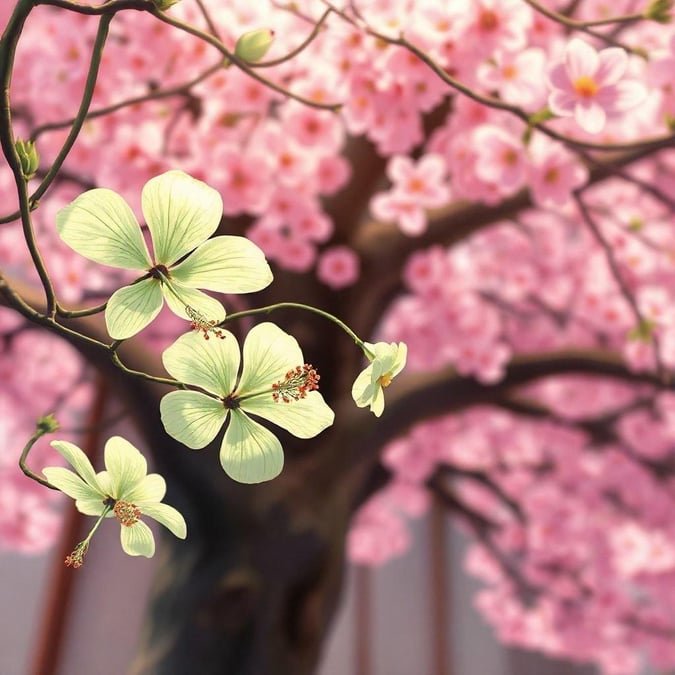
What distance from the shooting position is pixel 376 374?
372 mm

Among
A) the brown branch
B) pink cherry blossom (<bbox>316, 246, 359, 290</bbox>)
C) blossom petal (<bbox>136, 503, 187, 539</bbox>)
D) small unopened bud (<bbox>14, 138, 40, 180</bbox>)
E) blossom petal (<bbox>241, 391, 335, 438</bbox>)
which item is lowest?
blossom petal (<bbox>136, 503, 187, 539</bbox>)

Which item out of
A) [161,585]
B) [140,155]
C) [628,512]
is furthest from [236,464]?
[628,512]

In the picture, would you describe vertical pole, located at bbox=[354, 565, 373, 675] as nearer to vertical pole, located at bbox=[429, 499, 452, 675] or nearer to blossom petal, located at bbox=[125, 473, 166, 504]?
vertical pole, located at bbox=[429, 499, 452, 675]

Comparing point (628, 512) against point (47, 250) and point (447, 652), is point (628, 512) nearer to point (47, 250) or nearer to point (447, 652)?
point (447, 652)

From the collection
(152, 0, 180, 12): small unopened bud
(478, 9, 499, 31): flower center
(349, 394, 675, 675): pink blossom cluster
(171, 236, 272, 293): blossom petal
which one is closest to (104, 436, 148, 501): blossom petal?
(171, 236, 272, 293): blossom petal

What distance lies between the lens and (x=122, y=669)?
9.10 ft

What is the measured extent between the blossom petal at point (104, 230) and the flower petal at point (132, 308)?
1 cm

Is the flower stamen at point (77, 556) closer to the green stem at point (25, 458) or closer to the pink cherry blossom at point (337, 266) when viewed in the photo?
the green stem at point (25, 458)

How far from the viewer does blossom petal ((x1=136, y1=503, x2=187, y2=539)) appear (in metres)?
0.37

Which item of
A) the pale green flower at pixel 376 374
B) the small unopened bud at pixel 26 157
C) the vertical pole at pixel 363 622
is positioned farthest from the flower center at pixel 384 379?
the vertical pole at pixel 363 622

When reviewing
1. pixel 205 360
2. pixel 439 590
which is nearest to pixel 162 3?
pixel 205 360

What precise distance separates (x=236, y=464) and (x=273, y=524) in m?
1.17

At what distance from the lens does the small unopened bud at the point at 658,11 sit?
673mm

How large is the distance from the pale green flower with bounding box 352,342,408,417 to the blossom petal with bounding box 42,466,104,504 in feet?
0.53
